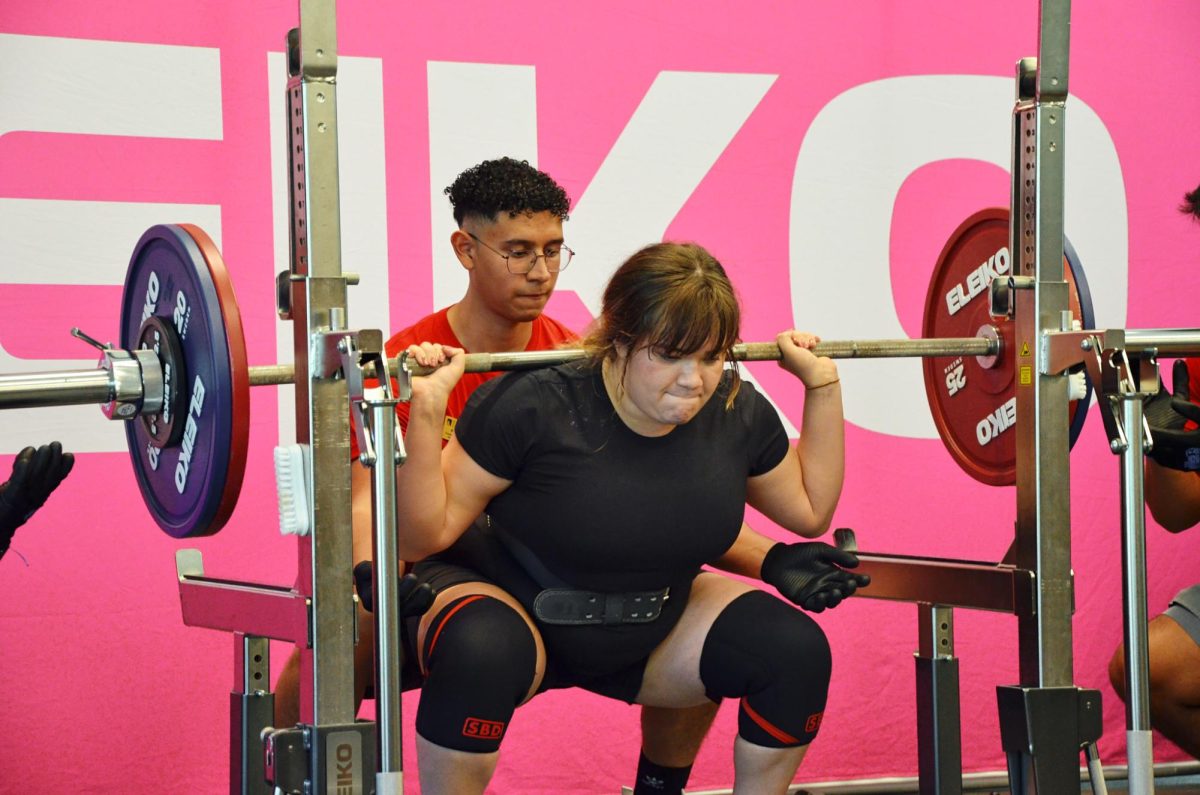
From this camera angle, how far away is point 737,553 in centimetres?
286

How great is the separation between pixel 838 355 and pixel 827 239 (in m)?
1.30

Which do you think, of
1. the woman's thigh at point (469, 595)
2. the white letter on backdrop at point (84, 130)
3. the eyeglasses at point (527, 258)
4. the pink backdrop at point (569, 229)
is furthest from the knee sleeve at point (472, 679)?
the white letter on backdrop at point (84, 130)

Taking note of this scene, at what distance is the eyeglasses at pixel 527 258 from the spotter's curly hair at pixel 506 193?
0.07 metres

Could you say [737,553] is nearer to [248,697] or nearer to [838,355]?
[838,355]

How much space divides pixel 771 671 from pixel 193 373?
106 centimetres

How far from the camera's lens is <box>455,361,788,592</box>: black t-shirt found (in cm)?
249

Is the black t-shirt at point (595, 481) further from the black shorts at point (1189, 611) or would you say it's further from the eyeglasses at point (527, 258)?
the black shorts at point (1189, 611)

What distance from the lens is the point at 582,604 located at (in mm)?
2533

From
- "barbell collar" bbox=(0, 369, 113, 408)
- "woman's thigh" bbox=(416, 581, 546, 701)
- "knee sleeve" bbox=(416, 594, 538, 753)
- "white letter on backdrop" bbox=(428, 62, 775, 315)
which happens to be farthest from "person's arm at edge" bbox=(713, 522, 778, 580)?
"barbell collar" bbox=(0, 369, 113, 408)

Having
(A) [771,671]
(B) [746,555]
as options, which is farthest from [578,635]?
(B) [746,555]

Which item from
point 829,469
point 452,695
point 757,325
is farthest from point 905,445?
point 452,695

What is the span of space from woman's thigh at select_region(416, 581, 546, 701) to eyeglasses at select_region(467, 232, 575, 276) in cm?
72

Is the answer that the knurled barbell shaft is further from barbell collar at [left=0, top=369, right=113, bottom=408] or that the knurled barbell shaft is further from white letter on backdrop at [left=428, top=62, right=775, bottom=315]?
white letter on backdrop at [left=428, top=62, right=775, bottom=315]

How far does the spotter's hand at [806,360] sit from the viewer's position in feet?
8.73
